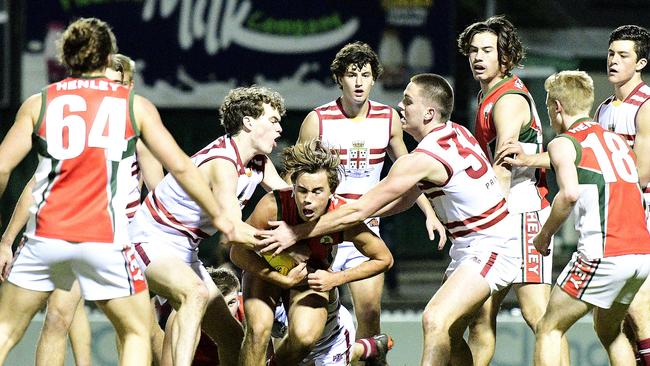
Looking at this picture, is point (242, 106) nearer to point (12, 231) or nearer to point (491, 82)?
point (12, 231)

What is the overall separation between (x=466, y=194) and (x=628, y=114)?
55.2 inches

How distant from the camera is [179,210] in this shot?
729 centimetres

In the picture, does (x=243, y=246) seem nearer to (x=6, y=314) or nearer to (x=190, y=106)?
(x=6, y=314)

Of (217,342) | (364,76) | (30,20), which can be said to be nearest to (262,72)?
(30,20)

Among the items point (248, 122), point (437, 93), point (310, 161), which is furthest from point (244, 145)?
point (437, 93)

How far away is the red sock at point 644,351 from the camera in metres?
7.54

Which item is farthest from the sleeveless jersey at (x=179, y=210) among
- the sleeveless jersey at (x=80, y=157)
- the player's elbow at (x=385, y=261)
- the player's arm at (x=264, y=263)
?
the sleeveless jersey at (x=80, y=157)

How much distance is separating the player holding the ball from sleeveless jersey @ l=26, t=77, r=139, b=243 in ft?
4.02

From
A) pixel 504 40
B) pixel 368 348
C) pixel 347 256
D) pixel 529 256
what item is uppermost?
pixel 504 40

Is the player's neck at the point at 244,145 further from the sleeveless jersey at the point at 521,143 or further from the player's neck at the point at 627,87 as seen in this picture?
the player's neck at the point at 627,87

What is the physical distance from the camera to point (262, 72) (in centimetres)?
1479

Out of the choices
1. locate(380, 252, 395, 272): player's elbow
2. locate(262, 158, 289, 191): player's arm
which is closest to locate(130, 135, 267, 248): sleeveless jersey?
locate(262, 158, 289, 191): player's arm

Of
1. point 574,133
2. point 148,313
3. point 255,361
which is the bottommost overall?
point 255,361

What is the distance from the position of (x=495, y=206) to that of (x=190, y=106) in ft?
25.9
